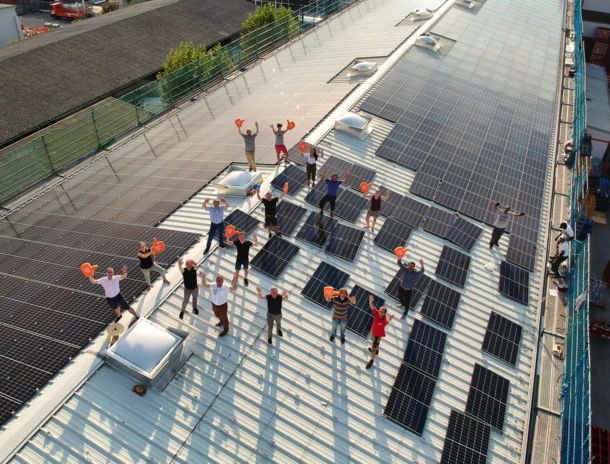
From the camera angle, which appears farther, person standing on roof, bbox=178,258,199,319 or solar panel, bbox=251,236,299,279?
solar panel, bbox=251,236,299,279

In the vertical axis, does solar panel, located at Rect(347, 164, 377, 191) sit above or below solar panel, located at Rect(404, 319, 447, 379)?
above

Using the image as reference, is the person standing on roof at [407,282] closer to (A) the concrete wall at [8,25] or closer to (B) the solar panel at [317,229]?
(B) the solar panel at [317,229]

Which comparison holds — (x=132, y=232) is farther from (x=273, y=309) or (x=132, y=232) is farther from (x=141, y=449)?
(x=141, y=449)

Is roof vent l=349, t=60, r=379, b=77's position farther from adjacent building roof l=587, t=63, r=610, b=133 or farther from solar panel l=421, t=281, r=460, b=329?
adjacent building roof l=587, t=63, r=610, b=133

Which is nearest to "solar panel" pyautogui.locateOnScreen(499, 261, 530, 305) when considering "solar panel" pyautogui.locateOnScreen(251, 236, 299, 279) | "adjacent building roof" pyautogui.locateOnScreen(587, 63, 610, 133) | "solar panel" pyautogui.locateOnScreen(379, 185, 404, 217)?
"solar panel" pyautogui.locateOnScreen(379, 185, 404, 217)

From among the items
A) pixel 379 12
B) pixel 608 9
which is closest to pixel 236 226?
pixel 379 12

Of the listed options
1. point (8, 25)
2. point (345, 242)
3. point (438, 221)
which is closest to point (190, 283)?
point (345, 242)
